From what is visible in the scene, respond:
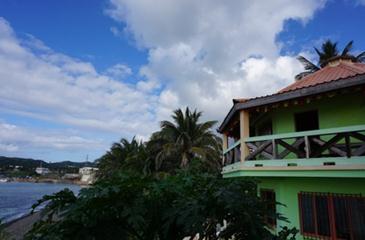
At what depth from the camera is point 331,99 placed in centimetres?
892

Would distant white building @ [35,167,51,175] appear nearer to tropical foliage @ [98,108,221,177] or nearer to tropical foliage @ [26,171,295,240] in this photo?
tropical foliage @ [98,108,221,177]

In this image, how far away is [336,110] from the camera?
885cm

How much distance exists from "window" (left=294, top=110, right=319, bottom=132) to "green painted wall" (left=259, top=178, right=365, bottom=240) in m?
1.83

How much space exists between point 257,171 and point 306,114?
275 cm

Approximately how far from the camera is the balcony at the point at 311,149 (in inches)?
270

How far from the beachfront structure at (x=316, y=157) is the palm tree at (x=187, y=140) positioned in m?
14.4

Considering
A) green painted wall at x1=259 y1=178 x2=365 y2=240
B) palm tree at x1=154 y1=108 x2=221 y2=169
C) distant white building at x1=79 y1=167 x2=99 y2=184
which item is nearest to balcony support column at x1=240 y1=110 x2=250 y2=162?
green painted wall at x1=259 y1=178 x2=365 y2=240

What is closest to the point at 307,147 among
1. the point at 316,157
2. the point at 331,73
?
the point at 316,157

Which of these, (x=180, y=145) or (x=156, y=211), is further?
(x=180, y=145)

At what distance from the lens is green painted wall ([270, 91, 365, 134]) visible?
27.6 ft

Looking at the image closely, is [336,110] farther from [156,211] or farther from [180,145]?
[180,145]

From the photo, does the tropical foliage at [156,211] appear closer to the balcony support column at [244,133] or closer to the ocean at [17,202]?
the ocean at [17,202]

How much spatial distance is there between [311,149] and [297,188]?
4.49 feet

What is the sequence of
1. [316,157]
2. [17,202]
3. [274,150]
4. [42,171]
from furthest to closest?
[42,171] < [17,202] < [274,150] < [316,157]
